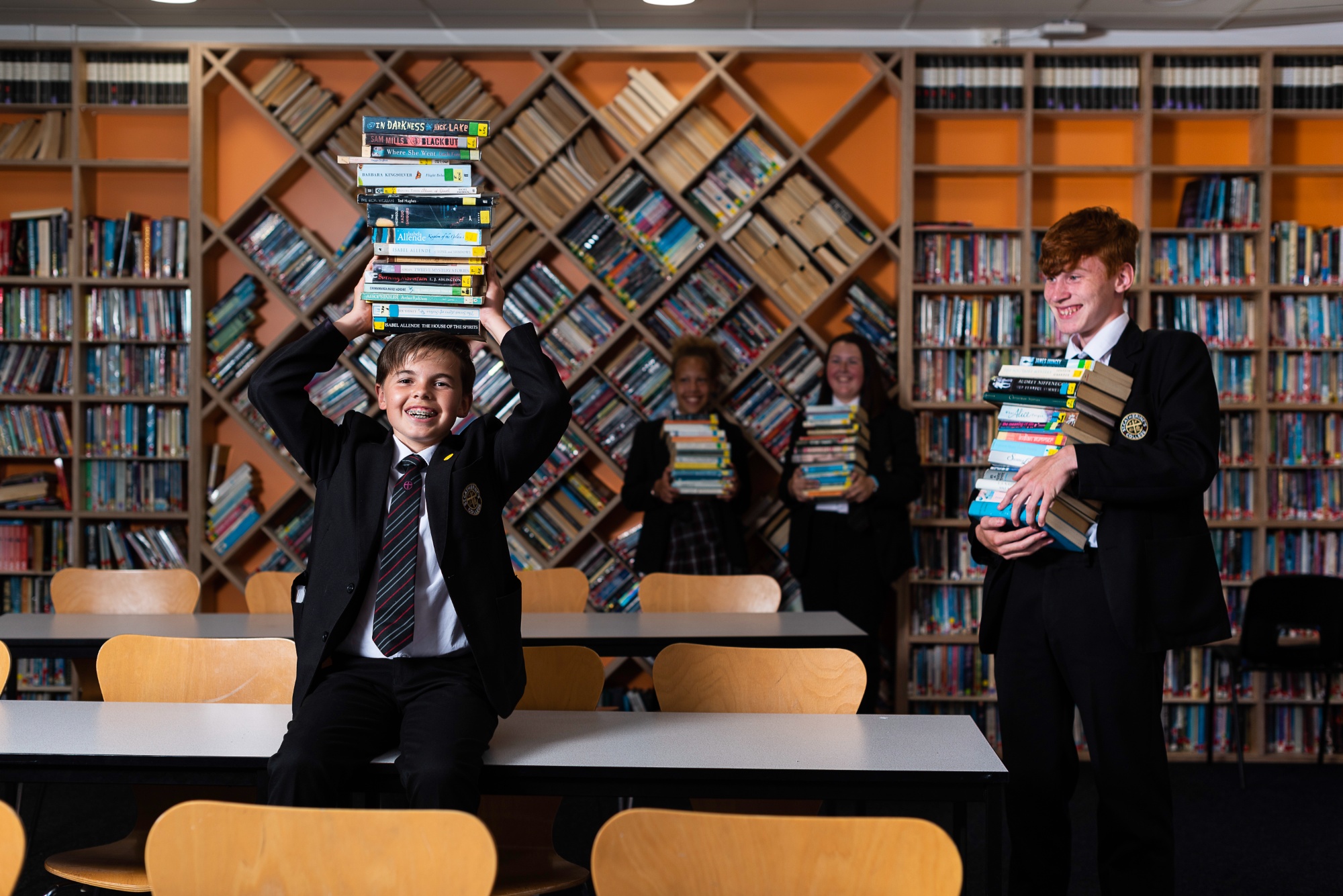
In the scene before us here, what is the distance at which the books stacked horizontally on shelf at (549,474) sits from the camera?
455 cm

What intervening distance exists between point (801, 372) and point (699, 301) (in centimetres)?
54

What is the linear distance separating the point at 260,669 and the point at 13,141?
3.63 metres

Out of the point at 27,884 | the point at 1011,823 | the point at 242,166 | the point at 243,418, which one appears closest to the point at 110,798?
the point at 27,884

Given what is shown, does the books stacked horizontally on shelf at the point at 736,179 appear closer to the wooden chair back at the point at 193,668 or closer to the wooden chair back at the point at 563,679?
the wooden chair back at the point at 563,679

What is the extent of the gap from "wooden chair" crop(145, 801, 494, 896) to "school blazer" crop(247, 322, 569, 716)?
1.95 ft

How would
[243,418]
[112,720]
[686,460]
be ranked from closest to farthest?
[112,720], [686,460], [243,418]

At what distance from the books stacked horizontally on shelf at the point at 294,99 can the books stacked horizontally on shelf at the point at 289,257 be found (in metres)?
0.40

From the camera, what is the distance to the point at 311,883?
50.3 inches

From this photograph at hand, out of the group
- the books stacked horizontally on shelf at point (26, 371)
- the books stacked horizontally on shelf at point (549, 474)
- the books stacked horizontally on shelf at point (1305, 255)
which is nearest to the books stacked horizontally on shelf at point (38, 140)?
the books stacked horizontally on shelf at point (26, 371)

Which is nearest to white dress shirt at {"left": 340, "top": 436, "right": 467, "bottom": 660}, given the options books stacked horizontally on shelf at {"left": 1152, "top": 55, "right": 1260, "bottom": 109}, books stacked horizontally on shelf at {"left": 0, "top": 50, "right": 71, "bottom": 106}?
books stacked horizontally on shelf at {"left": 0, "top": 50, "right": 71, "bottom": 106}

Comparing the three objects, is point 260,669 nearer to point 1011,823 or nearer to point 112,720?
point 112,720

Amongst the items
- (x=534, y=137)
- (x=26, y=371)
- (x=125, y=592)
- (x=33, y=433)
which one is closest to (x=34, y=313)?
(x=26, y=371)

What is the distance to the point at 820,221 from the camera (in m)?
4.55

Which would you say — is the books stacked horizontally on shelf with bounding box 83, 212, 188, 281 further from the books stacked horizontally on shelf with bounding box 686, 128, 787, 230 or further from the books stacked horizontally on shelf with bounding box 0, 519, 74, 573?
the books stacked horizontally on shelf with bounding box 686, 128, 787, 230
